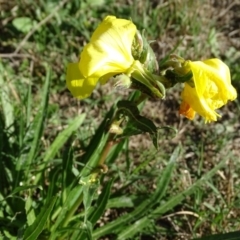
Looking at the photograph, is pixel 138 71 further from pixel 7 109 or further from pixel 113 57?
pixel 7 109

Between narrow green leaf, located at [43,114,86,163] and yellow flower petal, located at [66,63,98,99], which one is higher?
yellow flower petal, located at [66,63,98,99]

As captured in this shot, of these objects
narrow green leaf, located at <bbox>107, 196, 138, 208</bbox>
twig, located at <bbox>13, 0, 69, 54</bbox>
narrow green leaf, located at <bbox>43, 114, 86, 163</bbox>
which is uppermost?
twig, located at <bbox>13, 0, 69, 54</bbox>

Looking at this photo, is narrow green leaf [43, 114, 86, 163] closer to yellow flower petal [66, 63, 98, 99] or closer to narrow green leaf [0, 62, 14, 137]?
narrow green leaf [0, 62, 14, 137]

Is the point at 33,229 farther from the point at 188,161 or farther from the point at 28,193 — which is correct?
the point at 188,161

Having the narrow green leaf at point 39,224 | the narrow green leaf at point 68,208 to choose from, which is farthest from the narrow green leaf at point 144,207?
the narrow green leaf at point 39,224

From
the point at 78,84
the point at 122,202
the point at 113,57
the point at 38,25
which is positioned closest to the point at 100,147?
the point at 122,202

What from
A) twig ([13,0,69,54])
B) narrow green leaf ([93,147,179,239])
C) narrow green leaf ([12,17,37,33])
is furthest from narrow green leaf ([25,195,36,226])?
narrow green leaf ([12,17,37,33])

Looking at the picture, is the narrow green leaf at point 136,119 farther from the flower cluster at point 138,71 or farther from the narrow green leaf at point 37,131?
the narrow green leaf at point 37,131

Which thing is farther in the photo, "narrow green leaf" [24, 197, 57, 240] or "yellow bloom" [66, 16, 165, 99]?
"narrow green leaf" [24, 197, 57, 240]
